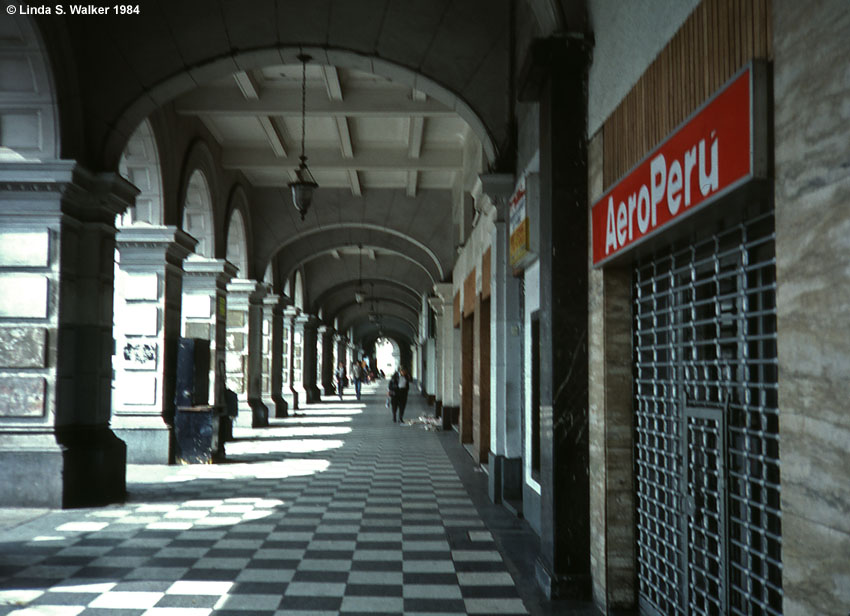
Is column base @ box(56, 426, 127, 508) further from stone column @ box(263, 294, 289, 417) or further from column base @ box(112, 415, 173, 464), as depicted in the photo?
stone column @ box(263, 294, 289, 417)

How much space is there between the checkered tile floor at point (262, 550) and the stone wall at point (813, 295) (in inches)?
102

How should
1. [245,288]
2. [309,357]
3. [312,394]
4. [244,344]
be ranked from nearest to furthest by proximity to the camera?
[245,288], [244,344], [309,357], [312,394]

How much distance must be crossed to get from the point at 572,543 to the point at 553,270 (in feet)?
5.25

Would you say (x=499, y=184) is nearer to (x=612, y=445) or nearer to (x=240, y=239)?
(x=612, y=445)

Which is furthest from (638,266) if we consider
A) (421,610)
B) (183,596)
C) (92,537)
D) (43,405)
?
(43,405)

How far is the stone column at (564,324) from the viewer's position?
192 inches

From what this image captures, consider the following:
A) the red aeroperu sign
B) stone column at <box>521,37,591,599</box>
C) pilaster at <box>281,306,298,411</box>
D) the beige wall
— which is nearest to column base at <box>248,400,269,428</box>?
pilaster at <box>281,306,298,411</box>

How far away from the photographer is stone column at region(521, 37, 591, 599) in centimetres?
487

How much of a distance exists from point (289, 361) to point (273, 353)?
4.11 meters

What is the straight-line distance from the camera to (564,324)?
4.95 meters

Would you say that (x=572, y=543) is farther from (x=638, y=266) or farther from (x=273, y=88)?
(x=273, y=88)

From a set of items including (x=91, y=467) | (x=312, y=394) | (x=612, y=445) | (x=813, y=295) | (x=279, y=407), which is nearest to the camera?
(x=813, y=295)

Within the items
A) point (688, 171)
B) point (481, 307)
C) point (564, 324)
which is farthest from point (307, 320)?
point (688, 171)

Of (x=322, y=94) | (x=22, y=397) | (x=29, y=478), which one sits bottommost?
(x=29, y=478)
